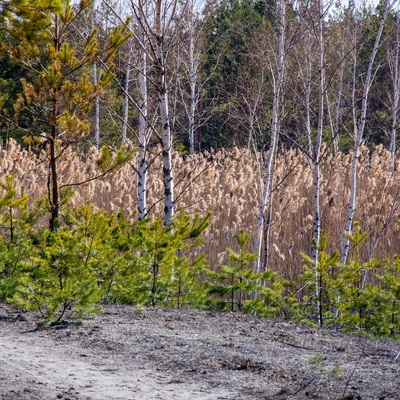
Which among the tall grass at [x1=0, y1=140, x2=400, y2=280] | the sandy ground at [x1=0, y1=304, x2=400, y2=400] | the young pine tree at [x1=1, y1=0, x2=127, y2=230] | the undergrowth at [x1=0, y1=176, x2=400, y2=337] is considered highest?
the young pine tree at [x1=1, y1=0, x2=127, y2=230]

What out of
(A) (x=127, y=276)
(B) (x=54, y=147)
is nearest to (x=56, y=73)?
(B) (x=54, y=147)

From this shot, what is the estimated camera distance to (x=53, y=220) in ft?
22.0

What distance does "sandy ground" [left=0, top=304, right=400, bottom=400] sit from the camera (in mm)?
3869

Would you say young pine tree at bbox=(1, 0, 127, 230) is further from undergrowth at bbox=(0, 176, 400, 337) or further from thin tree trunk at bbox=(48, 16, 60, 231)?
undergrowth at bbox=(0, 176, 400, 337)

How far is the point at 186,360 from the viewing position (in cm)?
454

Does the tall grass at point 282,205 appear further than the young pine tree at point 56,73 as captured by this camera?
Yes

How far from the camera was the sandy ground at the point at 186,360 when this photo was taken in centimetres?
387

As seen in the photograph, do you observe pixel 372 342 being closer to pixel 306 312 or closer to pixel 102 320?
pixel 306 312

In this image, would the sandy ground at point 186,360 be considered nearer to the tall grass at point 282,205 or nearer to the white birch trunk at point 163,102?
the white birch trunk at point 163,102

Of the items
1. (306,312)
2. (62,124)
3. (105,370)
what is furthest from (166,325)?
(62,124)

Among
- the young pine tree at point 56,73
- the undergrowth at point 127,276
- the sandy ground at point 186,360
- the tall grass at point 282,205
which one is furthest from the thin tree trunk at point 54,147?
the tall grass at point 282,205

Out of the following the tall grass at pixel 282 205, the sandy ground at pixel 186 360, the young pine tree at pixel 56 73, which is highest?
the young pine tree at pixel 56 73

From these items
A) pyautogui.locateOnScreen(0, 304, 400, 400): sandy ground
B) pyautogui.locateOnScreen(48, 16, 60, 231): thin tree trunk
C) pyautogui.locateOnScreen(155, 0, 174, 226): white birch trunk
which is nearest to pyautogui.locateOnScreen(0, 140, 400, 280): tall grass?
pyautogui.locateOnScreen(155, 0, 174, 226): white birch trunk

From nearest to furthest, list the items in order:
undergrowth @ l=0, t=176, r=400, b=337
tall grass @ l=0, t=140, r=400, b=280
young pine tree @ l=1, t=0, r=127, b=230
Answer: undergrowth @ l=0, t=176, r=400, b=337 < young pine tree @ l=1, t=0, r=127, b=230 < tall grass @ l=0, t=140, r=400, b=280
